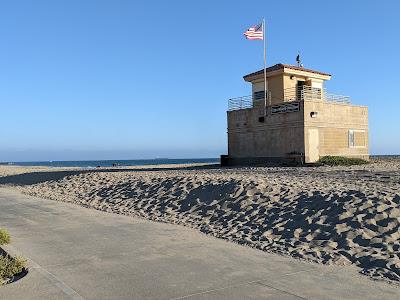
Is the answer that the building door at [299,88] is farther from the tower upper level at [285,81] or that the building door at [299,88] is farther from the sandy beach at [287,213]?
the sandy beach at [287,213]

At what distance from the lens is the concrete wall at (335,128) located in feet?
97.2

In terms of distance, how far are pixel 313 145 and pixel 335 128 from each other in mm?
2706

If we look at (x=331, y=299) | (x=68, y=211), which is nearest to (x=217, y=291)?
(x=331, y=299)

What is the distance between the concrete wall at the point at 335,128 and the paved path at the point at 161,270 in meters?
20.9

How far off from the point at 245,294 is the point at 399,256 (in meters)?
3.09

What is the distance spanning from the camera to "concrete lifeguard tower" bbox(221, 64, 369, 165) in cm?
2975

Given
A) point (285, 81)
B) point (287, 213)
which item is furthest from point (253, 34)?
point (287, 213)

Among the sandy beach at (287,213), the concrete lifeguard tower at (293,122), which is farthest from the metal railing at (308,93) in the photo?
the sandy beach at (287,213)

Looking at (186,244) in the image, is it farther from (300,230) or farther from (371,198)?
(371,198)

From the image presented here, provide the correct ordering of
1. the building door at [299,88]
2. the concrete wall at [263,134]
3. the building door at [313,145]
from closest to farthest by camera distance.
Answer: the building door at [313,145]
the concrete wall at [263,134]
the building door at [299,88]

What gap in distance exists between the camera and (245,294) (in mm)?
5539

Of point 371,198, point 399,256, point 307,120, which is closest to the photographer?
point 399,256

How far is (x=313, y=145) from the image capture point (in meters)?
29.9

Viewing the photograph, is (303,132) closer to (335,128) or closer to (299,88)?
(335,128)
